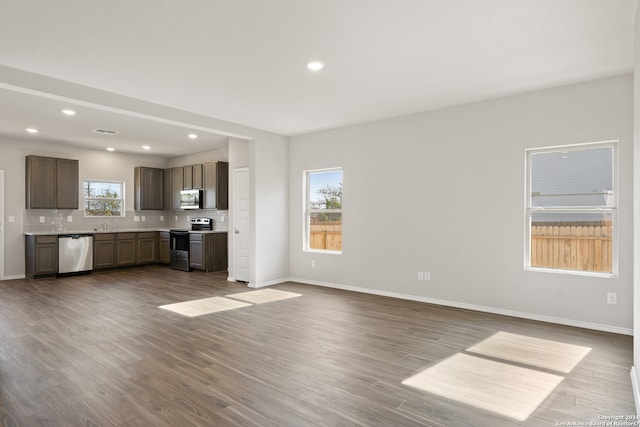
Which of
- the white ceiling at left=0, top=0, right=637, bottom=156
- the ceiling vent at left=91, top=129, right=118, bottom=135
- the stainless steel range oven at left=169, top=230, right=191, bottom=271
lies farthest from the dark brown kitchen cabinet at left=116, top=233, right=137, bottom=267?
the white ceiling at left=0, top=0, right=637, bottom=156

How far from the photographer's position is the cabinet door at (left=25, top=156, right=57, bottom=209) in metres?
7.32

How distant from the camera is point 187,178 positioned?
886 centimetres

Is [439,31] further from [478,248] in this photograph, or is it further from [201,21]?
[478,248]

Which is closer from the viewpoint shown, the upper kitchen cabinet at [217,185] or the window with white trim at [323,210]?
the window with white trim at [323,210]

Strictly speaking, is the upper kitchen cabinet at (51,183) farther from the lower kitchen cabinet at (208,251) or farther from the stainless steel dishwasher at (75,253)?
the lower kitchen cabinet at (208,251)

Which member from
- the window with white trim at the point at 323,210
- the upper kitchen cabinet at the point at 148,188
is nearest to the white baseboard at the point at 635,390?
the window with white trim at the point at 323,210

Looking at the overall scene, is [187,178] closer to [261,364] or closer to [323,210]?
[323,210]

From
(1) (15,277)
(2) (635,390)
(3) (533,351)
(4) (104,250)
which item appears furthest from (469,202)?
(1) (15,277)

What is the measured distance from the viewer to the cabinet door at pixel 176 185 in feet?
29.8

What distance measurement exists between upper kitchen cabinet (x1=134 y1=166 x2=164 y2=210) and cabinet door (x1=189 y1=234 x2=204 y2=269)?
1893 mm

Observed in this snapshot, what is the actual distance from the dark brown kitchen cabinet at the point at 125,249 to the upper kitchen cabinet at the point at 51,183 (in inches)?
44.2

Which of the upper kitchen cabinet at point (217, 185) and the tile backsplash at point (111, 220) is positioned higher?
the upper kitchen cabinet at point (217, 185)

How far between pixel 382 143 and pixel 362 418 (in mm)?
4217

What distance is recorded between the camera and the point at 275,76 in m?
3.96
